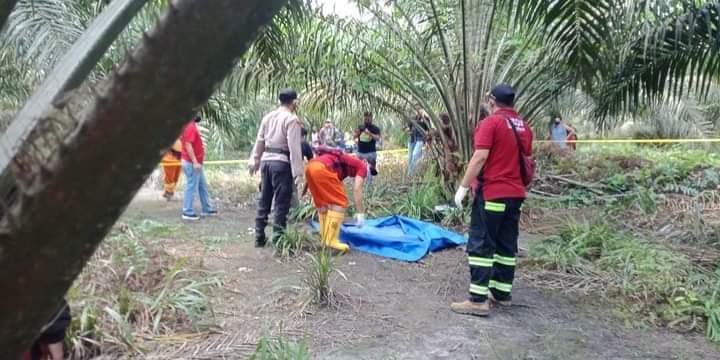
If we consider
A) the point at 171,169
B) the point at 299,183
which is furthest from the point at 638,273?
the point at 171,169

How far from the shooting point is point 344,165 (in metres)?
5.84

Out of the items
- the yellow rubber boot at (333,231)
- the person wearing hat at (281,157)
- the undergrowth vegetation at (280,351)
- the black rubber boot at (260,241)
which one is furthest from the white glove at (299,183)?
the undergrowth vegetation at (280,351)

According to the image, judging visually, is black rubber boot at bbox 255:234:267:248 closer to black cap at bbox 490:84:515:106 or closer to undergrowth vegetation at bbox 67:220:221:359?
undergrowth vegetation at bbox 67:220:221:359

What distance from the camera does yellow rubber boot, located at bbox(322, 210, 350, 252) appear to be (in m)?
5.73

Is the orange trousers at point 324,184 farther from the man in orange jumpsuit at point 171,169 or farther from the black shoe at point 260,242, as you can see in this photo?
the man in orange jumpsuit at point 171,169

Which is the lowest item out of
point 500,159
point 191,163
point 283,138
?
point 191,163

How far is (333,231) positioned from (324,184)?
499mm

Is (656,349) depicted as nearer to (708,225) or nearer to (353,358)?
(353,358)

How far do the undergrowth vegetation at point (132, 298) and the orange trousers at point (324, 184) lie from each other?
1.31 metres

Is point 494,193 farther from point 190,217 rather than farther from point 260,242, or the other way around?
point 190,217

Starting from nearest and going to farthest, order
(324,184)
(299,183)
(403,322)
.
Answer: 1. (403,322)
2. (324,184)
3. (299,183)

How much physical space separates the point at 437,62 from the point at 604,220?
296cm

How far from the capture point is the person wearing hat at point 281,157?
18.5 feet

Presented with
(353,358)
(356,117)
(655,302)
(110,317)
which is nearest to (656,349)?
(655,302)
